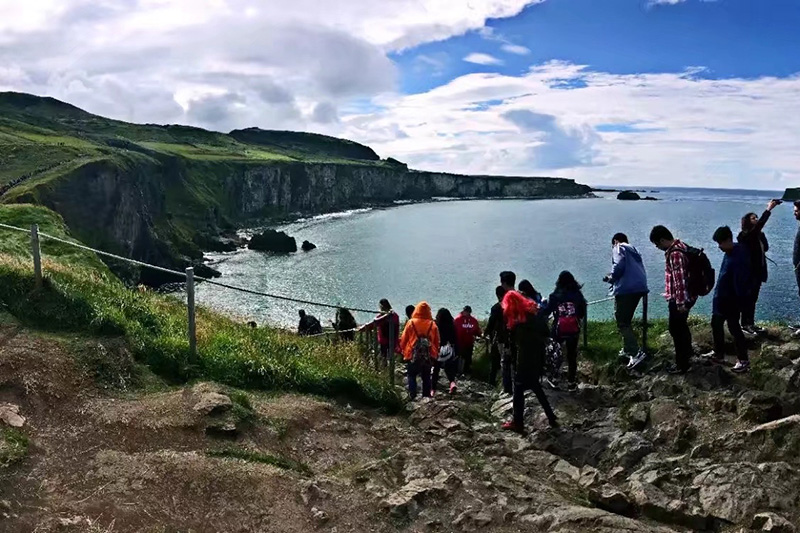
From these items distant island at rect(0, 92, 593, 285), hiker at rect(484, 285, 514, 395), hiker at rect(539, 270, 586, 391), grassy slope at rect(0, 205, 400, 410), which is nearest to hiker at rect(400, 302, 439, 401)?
grassy slope at rect(0, 205, 400, 410)

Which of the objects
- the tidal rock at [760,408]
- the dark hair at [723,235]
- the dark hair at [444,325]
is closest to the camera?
the tidal rock at [760,408]

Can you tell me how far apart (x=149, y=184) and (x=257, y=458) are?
8509cm

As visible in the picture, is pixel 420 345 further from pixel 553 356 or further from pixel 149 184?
pixel 149 184

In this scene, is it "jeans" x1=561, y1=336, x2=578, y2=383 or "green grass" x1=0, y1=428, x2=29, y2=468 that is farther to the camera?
"jeans" x1=561, y1=336, x2=578, y2=383

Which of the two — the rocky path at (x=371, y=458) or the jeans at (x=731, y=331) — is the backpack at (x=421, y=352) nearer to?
the rocky path at (x=371, y=458)

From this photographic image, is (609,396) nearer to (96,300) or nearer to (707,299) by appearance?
(96,300)

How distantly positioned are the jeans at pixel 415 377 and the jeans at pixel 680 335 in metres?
4.39

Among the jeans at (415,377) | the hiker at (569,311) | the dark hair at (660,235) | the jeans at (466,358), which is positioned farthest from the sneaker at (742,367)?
the jeans at (466,358)

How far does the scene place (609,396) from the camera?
11.0m

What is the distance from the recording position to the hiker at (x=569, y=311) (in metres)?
11.4

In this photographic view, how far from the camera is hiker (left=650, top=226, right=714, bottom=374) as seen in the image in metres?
10.3

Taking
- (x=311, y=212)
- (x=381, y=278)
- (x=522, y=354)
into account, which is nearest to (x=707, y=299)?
(x=381, y=278)

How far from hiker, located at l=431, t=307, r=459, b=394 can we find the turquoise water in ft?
32.8

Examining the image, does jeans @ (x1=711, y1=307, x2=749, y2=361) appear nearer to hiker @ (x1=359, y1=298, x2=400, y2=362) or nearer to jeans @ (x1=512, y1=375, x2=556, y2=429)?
jeans @ (x1=512, y1=375, x2=556, y2=429)
